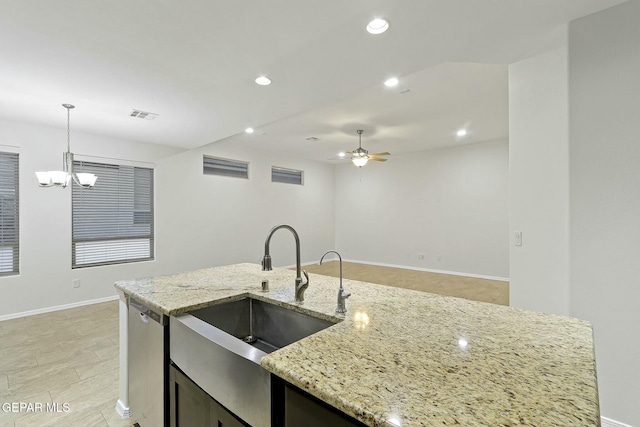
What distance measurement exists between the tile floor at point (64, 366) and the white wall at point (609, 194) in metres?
2.85

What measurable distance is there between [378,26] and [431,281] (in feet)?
16.5

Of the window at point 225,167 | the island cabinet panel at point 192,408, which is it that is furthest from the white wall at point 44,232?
the island cabinet panel at point 192,408

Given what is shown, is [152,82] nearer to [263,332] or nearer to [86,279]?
[263,332]

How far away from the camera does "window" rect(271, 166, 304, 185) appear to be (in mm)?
7293

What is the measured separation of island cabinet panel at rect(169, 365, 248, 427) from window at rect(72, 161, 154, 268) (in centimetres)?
432

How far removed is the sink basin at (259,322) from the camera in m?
1.53

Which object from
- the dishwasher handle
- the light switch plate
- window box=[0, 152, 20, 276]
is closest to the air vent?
window box=[0, 152, 20, 276]

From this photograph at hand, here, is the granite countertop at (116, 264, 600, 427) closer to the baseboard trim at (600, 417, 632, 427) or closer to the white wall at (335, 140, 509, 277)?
the baseboard trim at (600, 417, 632, 427)

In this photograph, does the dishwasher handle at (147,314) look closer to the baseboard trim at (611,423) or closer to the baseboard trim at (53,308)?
the baseboard trim at (611,423)

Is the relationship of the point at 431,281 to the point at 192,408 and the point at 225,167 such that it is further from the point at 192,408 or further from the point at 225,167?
the point at 192,408

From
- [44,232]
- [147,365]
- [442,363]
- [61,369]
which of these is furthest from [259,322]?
[44,232]

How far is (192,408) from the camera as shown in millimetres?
1329

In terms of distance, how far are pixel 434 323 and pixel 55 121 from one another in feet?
17.0

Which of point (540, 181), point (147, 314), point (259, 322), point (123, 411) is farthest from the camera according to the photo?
point (540, 181)
